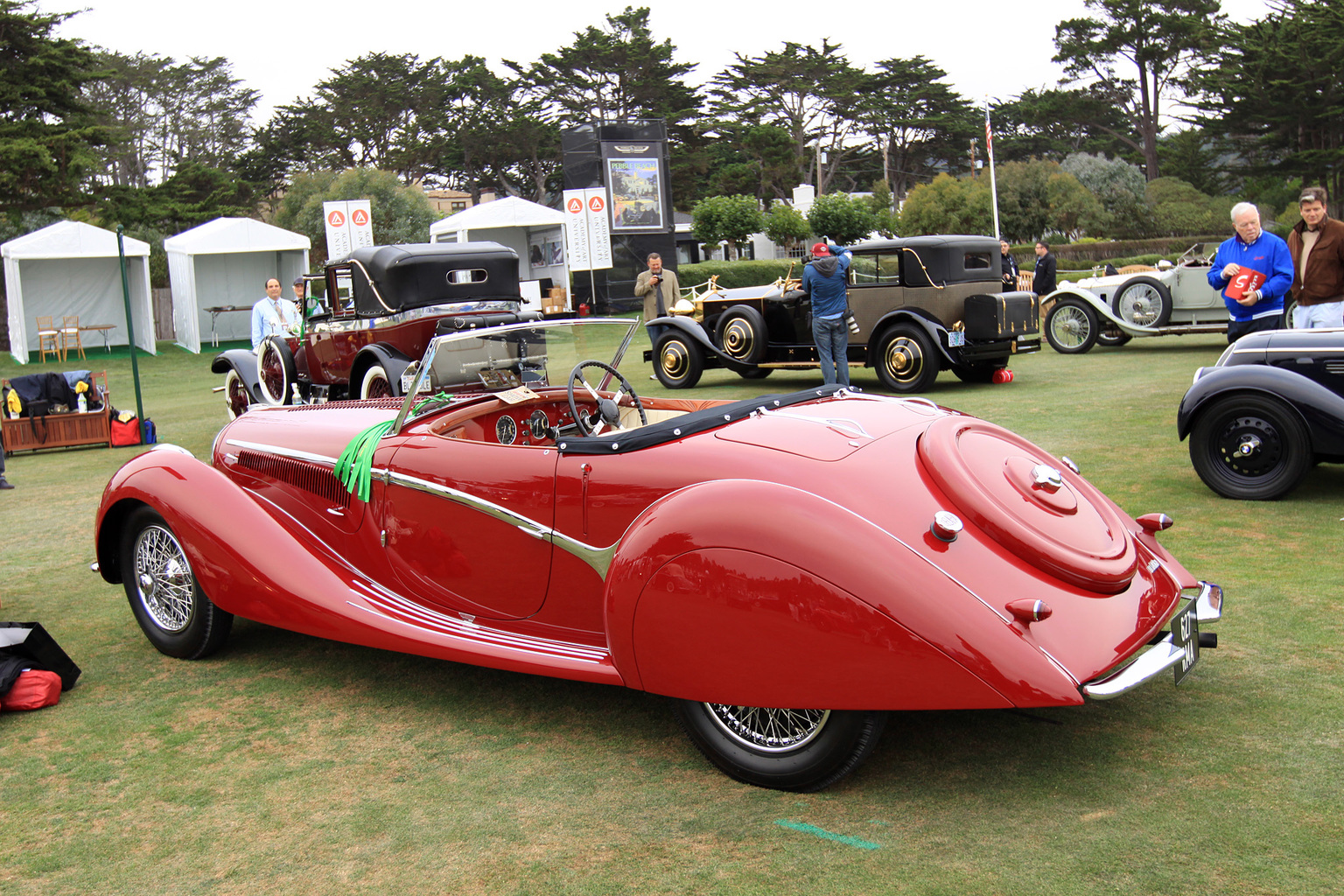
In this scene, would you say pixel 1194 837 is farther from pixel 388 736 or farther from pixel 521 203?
pixel 521 203

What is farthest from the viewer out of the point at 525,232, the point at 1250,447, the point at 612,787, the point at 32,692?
the point at 525,232

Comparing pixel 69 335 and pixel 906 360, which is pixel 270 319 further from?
pixel 69 335

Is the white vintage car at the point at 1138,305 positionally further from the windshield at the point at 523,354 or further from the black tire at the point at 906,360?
the windshield at the point at 523,354

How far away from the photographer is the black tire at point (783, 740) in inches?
108

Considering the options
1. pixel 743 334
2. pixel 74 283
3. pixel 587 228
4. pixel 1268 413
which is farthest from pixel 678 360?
pixel 74 283

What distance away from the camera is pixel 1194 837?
8.07 feet

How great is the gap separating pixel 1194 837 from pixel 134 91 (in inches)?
2539

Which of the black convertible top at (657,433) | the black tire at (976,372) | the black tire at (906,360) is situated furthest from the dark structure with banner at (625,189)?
the black convertible top at (657,433)

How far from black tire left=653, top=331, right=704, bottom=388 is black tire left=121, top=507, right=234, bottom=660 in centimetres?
973

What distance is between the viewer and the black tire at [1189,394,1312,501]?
562 centimetres

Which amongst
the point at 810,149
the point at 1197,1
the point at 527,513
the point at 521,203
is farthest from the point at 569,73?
the point at 527,513

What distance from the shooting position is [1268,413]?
18.6ft

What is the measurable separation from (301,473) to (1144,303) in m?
13.4

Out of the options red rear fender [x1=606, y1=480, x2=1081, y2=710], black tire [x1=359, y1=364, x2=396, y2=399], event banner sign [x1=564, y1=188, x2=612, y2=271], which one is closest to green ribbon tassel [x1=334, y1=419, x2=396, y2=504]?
red rear fender [x1=606, y1=480, x2=1081, y2=710]
